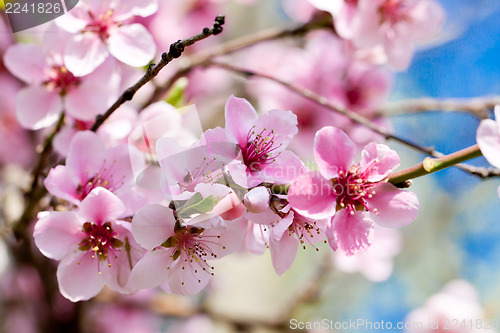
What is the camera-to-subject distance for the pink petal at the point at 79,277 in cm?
67

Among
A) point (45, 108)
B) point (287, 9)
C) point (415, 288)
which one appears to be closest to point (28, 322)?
point (45, 108)

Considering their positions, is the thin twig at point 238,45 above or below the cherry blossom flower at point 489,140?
below

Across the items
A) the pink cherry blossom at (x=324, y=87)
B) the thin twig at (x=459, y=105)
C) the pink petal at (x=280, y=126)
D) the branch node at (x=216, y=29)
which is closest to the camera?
the branch node at (x=216, y=29)

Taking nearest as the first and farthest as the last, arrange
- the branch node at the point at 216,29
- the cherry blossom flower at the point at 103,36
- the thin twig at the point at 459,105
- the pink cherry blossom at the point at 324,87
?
the branch node at the point at 216,29, the cherry blossom flower at the point at 103,36, the thin twig at the point at 459,105, the pink cherry blossom at the point at 324,87

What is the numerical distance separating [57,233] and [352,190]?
42 cm

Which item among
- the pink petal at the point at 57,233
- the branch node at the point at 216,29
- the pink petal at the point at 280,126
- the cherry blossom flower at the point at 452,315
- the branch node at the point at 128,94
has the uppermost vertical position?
the branch node at the point at 216,29

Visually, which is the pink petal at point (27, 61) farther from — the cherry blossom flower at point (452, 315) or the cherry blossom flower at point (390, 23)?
the cherry blossom flower at point (452, 315)

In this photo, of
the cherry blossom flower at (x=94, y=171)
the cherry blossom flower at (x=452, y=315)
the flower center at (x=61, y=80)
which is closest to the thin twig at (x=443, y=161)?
the cherry blossom flower at (x=94, y=171)

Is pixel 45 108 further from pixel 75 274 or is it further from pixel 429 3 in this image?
pixel 429 3

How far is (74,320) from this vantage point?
138cm

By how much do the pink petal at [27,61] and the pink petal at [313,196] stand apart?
0.53 meters

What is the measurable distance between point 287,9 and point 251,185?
3.64 feet

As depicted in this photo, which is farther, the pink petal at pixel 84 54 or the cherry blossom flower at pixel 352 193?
the pink petal at pixel 84 54

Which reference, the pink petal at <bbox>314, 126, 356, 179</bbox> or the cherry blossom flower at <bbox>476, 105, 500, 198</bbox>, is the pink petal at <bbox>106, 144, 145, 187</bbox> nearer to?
the pink petal at <bbox>314, 126, 356, 179</bbox>
